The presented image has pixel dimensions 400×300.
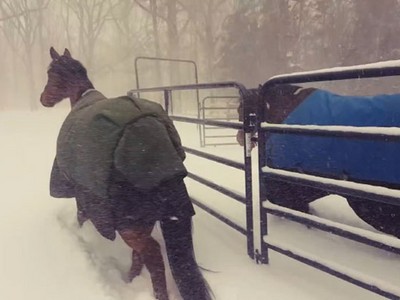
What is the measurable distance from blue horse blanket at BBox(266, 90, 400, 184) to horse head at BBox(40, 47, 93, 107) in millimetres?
1531

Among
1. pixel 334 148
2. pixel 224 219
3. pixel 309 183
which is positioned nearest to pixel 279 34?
pixel 224 219

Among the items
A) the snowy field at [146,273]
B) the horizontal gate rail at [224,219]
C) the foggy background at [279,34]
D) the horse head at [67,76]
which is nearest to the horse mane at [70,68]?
the horse head at [67,76]

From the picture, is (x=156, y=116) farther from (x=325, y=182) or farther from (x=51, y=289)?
(x=51, y=289)

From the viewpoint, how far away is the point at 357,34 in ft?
59.2

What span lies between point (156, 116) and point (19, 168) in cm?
416

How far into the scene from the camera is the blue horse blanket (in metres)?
2.26

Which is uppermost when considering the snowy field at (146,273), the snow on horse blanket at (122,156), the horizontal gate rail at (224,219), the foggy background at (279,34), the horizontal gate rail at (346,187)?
the foggy background at (279,34)

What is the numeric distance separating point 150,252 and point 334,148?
1306 mm

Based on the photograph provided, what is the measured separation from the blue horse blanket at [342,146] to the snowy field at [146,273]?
0.57 m

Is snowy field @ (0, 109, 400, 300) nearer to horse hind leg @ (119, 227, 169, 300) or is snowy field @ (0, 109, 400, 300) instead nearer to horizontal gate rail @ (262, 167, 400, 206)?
horse hind leg @ (119, 227, 169, 300)

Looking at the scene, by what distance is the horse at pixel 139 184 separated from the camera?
2025 mm

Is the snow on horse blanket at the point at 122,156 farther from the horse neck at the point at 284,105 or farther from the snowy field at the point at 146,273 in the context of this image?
the horse neck at the point at 284,105

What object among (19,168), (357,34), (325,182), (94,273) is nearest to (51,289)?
(94,273)

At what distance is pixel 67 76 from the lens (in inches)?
120
